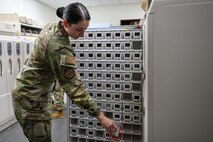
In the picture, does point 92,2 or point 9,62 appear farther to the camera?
point 92,2

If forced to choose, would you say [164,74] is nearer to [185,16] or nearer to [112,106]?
[185,16]

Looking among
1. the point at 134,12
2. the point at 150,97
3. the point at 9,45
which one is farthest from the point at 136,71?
the point at 134,12

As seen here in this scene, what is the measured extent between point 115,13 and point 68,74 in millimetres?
5845

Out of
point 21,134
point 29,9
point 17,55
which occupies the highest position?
point 29,9

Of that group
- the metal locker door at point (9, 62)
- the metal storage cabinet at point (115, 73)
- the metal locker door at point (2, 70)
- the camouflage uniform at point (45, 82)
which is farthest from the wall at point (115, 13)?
the camouflage uniform at point (45, 82)

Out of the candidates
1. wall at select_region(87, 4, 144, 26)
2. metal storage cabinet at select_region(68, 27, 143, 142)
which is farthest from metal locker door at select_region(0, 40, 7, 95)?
wall at select_region(87, 4, 144, 26)

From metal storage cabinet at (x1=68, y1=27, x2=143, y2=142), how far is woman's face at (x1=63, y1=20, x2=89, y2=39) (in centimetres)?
68

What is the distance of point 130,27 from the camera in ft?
5.77

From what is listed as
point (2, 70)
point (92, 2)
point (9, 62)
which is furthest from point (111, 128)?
point (92, 2)

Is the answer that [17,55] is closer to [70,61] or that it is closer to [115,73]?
[115,73]

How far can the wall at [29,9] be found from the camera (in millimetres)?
4574

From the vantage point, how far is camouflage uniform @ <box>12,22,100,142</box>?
1057 millimetres

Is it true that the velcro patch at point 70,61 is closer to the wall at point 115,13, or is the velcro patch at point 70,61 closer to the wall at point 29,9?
the wall at point 29,9

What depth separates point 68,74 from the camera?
106 centimetres
